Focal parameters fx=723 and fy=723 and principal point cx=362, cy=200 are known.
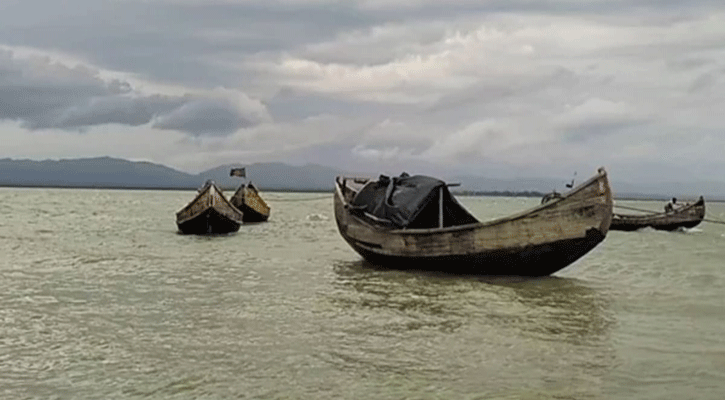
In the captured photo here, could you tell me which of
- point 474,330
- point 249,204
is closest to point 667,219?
point 249,204

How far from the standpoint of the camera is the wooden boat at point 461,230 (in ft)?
44.5

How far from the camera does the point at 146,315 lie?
1008 centimetres

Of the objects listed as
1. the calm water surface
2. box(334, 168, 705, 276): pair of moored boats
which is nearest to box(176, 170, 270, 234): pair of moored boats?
the calm water surface

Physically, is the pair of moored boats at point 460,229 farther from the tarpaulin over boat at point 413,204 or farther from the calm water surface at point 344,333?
the calm water surface at point 344,333

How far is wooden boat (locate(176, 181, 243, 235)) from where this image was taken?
27.1m

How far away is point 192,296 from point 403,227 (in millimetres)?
5665

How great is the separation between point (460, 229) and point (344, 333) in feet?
19.8

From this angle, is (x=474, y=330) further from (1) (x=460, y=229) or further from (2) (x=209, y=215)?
(2) (x=209, y=215)

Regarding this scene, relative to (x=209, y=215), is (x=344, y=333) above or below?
below

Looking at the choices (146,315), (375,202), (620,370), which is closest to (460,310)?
(620,370)

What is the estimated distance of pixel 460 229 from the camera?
1461cm

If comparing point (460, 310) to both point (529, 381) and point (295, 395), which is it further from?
point (295, 395)

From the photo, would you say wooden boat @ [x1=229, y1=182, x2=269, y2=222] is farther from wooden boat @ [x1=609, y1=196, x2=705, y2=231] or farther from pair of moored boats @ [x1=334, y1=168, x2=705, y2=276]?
pair of moored boats @ [x1=334, y1=168, x2=705, y2=276]

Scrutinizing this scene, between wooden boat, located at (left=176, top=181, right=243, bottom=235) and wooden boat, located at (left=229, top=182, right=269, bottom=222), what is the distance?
28.7 ft
